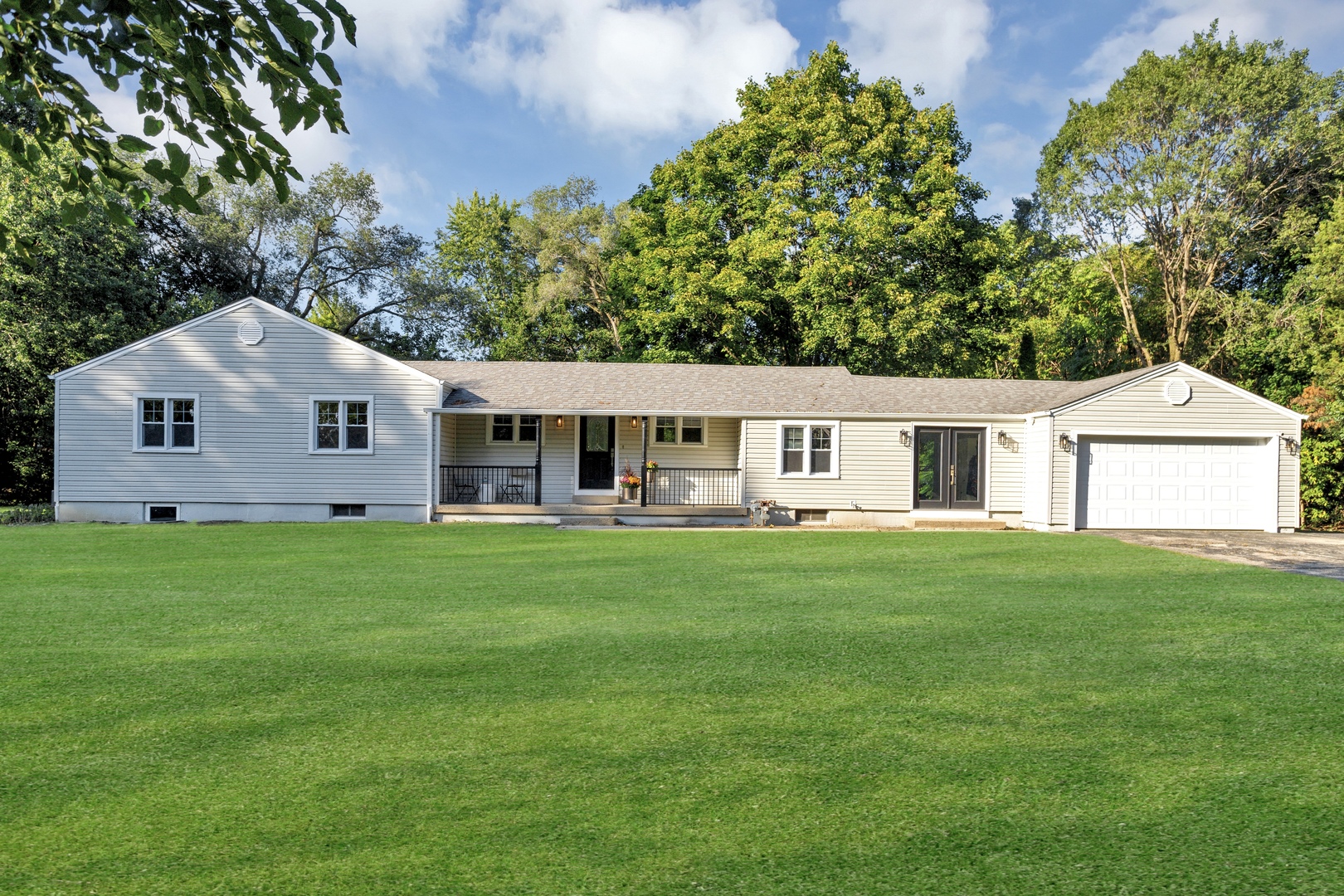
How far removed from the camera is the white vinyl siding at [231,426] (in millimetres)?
17797

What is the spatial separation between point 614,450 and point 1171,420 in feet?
40.3

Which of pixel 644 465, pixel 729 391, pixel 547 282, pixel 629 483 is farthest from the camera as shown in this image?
pixel 547 282

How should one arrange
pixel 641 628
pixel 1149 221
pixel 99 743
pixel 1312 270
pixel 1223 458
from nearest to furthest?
pixel 99 743 → pixel 641 628 → pixel 1223 458 → pixel 1312 270 → pixel 1149 221

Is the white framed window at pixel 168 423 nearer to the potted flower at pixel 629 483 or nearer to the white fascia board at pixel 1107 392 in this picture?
the potted flower at pixel 629 483

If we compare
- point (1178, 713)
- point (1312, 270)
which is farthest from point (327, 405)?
point (1312, 270)

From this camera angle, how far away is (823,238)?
24750 mm

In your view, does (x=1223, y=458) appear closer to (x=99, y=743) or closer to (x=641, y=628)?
(x=641, y=628)

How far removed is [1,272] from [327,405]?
9.80m

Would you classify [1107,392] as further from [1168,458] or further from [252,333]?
[252,333]

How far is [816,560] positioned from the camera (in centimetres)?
1187

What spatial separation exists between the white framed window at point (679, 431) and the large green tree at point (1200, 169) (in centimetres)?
1682

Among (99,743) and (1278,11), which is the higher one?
(1278,11)

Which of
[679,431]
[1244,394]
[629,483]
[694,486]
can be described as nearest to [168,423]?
[629,483]

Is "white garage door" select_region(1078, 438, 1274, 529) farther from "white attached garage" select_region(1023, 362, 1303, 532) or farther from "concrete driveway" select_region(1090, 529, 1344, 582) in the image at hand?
"concrete driveway" select_region(1090, 529, 1344, 582)
